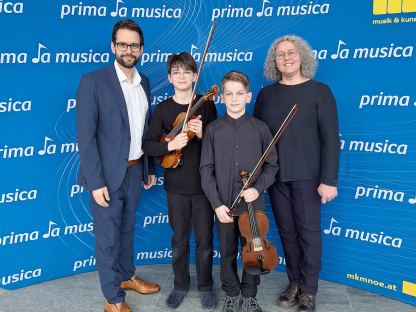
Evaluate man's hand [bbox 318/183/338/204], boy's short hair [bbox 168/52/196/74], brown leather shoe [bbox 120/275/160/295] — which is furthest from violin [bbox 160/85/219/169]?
brown leather shoe [bbox 120/275/160/295]

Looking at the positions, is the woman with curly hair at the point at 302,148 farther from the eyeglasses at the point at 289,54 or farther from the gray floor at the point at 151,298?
the gray floor at the point at 151,298

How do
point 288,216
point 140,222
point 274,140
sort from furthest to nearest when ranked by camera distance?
point 140,222
point 288,216
point 274,140

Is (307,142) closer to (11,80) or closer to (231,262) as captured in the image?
(231,262)

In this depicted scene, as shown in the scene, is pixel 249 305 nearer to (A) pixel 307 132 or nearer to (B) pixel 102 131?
(A) pixel 307 132

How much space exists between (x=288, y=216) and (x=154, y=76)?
138 cm

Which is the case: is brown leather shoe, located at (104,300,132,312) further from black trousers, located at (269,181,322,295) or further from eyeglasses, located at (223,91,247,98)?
eyeglasses, located at (223,91,247,98)

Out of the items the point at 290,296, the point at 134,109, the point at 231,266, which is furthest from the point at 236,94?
the point at 290,296

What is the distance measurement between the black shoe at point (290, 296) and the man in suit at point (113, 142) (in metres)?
0.96

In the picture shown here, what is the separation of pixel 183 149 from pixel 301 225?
0.85m

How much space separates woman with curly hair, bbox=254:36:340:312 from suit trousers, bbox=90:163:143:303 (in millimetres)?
856

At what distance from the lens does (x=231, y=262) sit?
262 centimetres

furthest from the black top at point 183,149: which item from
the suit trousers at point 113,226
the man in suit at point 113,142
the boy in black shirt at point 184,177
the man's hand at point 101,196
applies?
the man's hand at point 101,196

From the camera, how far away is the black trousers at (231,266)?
2568 mm

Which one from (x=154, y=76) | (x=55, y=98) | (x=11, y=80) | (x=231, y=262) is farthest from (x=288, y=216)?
(x=11, y=80)
